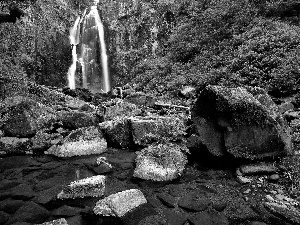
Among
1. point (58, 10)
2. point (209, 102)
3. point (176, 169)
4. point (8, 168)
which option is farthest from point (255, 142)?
point (58, 10)

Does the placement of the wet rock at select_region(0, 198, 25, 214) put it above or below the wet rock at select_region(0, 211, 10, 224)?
above

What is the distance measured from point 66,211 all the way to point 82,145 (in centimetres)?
310

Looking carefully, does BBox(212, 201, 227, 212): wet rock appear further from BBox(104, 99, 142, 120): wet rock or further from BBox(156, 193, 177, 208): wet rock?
BBox(104, 99, 142, 120): wet rock

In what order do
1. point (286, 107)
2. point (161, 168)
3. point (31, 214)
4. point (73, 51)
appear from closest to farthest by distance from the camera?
point (31, 214)
point (161, 168)
point (286, 107)
point (73, 51)

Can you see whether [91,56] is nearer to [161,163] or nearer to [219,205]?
[161,163]

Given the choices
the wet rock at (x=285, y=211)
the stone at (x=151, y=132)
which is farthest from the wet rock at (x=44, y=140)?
the wet rock at (x=285, y=211)

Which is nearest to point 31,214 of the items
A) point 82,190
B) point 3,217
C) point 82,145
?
point 3,217

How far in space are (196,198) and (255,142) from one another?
1.89 meters

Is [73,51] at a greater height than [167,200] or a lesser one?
greater

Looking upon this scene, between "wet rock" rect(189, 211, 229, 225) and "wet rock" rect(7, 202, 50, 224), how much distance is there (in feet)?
8.44

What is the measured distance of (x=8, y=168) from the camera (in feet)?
21.3

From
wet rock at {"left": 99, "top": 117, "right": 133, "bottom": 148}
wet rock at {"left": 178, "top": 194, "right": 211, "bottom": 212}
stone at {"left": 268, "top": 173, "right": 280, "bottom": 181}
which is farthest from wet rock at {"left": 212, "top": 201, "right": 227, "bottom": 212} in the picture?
wet rock at {"left": 99, "top": 117, "right": 133, "bottom": 148}

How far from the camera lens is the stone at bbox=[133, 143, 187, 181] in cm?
546

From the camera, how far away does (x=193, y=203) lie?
14.8 feet
